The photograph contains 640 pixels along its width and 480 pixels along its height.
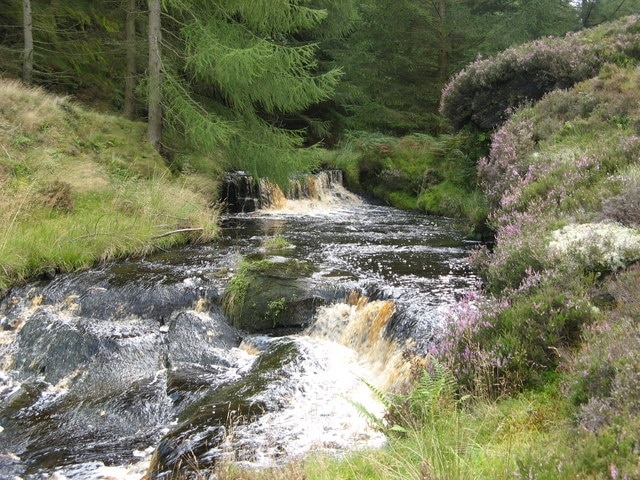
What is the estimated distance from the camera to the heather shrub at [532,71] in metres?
11.4

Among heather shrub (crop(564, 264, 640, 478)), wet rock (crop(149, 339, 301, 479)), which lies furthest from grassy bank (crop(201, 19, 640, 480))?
wet rock (crop(149, 339, 301, 479))

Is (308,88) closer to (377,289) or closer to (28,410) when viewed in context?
(377,289)

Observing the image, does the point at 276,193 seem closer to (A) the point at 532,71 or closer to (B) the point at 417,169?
(B) the point at 417,169

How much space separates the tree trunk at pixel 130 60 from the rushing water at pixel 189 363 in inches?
307

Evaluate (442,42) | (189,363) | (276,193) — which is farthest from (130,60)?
(442,42)

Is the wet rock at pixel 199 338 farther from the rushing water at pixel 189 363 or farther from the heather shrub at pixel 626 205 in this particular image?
the heather shrub at pixel 626 205

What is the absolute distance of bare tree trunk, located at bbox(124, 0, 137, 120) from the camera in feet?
48.3

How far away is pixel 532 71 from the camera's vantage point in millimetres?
12172

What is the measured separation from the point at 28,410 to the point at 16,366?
110 cm

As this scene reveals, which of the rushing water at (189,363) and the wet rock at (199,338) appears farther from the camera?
the wet rock at (199,338)

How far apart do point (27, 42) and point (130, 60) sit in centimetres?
259

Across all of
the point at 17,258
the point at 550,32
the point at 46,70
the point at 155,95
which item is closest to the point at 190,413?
the point at 17,258

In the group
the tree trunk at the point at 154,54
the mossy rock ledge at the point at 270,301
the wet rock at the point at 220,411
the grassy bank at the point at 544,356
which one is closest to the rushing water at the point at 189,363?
the wet rock at the point at 220,411

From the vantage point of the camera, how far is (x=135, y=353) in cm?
660
